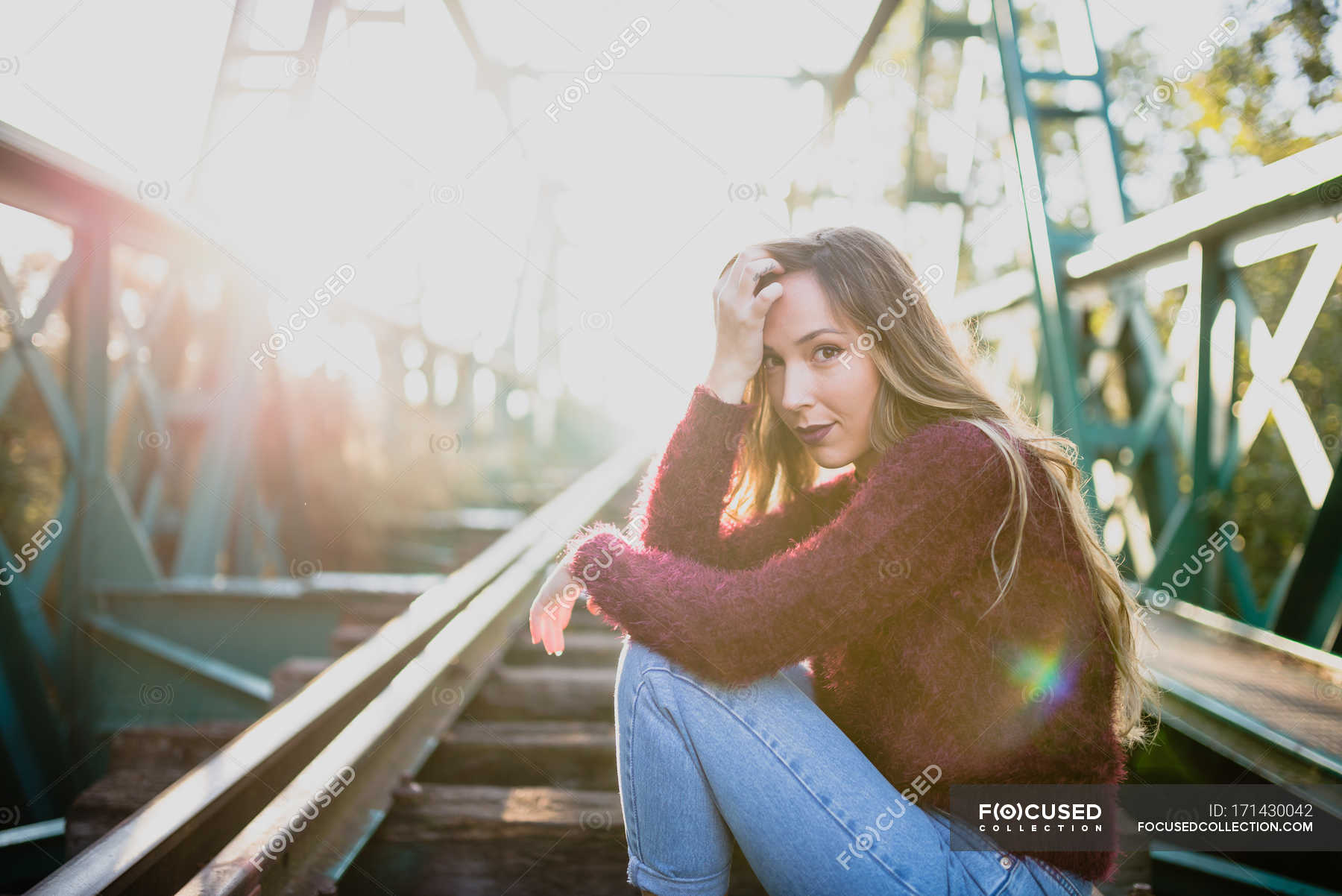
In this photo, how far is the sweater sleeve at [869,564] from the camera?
4.32ft

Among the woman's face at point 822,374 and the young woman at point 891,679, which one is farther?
the woman's face at point 822,374

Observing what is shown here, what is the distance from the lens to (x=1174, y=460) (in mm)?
2896

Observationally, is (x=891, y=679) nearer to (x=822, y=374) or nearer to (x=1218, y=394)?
(x=822, y=374)

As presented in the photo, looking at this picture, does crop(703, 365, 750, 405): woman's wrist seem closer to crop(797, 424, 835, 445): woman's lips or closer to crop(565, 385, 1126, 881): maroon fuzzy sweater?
crop(797, 424, 835, 445): woman's lips

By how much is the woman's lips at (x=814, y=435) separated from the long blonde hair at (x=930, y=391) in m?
0.09

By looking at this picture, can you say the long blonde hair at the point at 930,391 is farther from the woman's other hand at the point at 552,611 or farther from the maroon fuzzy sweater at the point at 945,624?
the woman's other hand at the point at 552,611

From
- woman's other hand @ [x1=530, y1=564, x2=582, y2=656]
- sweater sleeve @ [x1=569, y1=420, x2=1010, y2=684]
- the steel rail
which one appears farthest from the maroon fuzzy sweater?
the steel rail

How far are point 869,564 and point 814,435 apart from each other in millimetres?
372

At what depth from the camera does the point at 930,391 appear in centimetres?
155

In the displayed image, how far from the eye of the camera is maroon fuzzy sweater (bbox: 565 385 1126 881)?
1.31m

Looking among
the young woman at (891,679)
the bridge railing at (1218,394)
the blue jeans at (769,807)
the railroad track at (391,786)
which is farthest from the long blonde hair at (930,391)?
the railroad track at (391,786)

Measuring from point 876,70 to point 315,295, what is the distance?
6346mm

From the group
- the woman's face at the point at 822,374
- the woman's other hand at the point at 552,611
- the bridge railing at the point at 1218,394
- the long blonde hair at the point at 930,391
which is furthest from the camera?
the bridge railing at the point at 1218,394

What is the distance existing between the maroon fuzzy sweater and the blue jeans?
2.2 inches
